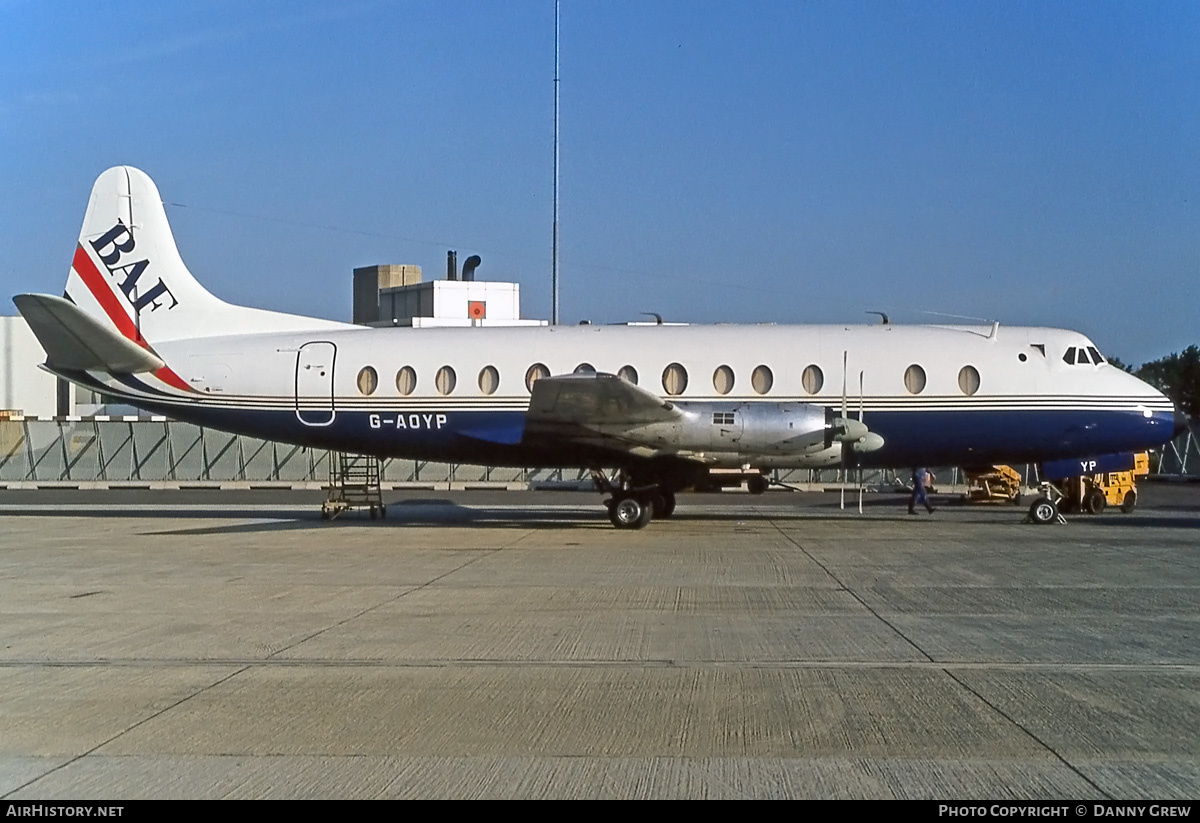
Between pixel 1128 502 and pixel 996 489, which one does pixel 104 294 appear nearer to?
pixel 996 489

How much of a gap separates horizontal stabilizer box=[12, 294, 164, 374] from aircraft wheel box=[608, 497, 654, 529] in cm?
943

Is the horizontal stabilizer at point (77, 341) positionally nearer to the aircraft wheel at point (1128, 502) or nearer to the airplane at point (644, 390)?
the airplane at point (644, 390)

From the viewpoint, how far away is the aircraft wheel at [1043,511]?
24422 millimetres

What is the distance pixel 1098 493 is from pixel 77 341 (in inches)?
913

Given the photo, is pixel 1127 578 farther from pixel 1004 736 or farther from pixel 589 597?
pixel 1004 736

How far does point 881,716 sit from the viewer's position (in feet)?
25.5

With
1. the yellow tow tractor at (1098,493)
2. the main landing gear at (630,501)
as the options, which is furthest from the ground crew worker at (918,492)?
the main landing gear at (630,501)

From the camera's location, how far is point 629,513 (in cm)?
2258

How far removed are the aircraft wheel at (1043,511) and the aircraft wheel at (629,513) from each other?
806 centimetres

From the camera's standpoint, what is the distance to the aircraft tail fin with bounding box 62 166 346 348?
24.8 metres

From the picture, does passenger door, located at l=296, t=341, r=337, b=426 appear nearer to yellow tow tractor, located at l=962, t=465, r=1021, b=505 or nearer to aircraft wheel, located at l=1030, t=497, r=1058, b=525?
aircraft wheel, located at l=1030, t=497, r=1058, b=525

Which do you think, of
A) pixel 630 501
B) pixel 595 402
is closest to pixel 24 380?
pixel 630 501
